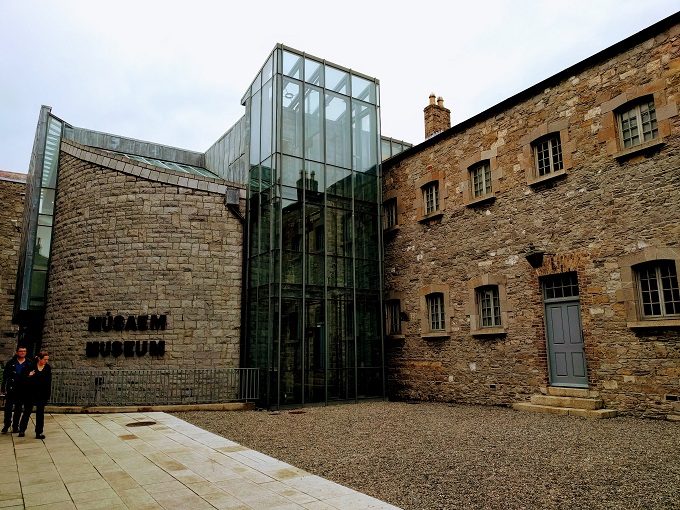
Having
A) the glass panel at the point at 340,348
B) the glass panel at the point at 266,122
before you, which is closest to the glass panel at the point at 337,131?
the glass panel at the point at 266,122

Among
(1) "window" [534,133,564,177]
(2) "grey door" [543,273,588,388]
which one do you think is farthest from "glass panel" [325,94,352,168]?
(2) "grey door" [543,273,588,388]

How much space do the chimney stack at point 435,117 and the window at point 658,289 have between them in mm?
10399

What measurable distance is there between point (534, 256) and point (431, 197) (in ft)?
13.7

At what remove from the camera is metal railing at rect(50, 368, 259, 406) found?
12211 mm

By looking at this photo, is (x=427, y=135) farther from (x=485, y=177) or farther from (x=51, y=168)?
(x=51, y=168)

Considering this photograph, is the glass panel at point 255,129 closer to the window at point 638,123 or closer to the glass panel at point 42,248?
the glass panel at point 42,248

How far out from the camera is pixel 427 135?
18.6 meters

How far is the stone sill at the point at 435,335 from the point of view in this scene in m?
13.3

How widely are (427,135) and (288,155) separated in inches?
273

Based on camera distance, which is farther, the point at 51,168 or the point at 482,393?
the point at 51,168

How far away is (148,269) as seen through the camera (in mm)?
13617

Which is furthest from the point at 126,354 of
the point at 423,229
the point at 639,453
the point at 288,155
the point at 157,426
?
the point at 639,453

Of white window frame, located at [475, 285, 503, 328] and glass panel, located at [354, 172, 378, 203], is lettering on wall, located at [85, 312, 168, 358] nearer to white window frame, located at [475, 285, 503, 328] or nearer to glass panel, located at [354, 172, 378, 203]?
glass panel, located at [354, 172, 378, 203]

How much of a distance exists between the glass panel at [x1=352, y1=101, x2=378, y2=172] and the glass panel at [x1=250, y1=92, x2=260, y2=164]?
2981mm
